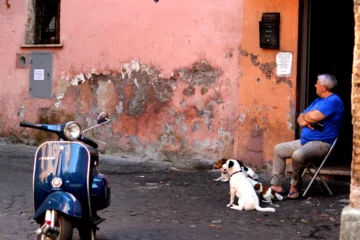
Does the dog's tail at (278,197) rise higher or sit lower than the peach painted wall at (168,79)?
lower

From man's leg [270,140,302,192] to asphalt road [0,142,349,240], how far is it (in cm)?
41

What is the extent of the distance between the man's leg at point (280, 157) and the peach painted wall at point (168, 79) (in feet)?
5.00

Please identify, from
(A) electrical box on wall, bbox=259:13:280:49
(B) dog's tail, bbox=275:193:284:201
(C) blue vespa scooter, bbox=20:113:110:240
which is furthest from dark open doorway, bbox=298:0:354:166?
(C) blue vespa scooter, bbox=20:113:110:240

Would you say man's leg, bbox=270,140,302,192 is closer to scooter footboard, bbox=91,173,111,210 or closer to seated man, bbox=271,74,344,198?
seated man, bbox=271,74,344,198

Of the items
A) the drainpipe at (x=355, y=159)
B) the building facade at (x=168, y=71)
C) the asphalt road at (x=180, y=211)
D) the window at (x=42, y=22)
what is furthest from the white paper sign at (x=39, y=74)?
the drainpipe at (x=355, y=159)

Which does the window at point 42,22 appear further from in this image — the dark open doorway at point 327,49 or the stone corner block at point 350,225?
the stone corner block at point 350,225

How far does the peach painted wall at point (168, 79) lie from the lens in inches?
403

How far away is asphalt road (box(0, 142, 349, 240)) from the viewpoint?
655 centimetres

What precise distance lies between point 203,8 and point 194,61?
807mm

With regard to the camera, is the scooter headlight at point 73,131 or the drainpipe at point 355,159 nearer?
the scooter headlight at point 73,131

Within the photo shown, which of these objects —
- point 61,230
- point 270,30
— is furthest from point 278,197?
point 61,230

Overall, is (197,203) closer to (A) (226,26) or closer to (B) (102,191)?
(B) (102,191)

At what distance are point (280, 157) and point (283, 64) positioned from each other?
1942 millimetres

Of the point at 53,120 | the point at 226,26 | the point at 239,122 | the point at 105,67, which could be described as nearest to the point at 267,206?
the point at 239,122
